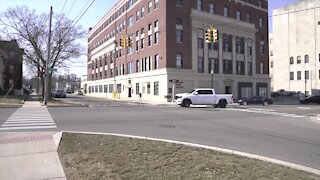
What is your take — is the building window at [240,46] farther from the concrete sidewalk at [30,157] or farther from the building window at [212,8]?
the concrete sidewalk at [30,157]

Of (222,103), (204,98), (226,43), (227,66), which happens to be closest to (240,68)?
(227,66)

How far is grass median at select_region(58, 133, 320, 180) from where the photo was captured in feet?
22.6

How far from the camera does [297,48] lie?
98.6 meters

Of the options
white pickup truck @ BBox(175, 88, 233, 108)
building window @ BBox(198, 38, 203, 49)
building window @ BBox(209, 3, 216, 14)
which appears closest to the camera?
white pickup truck @ BBox(175, 88, 233, 108)

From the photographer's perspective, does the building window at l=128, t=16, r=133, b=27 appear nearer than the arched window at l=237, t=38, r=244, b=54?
No

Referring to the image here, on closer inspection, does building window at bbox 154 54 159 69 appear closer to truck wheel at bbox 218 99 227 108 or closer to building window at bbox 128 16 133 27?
building window at bbox 128 16 133 27

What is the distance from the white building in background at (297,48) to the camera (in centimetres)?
9281

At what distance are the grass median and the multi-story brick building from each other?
4243cm

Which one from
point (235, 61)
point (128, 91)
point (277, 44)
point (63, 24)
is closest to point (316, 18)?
point (277, 44)

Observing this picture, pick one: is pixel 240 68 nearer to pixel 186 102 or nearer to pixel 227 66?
pixel 227 66

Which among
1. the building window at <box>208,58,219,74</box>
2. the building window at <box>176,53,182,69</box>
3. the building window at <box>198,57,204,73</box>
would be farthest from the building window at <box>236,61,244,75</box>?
the building window at <box>176,53,182,69</box>

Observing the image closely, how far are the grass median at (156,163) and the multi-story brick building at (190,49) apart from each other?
139ft

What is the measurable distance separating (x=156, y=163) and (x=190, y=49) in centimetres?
4904

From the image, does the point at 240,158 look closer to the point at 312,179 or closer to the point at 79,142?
the point at 312,179
